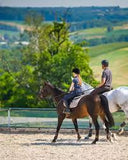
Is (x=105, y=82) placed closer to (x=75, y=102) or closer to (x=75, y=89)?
(x=75, y=89)

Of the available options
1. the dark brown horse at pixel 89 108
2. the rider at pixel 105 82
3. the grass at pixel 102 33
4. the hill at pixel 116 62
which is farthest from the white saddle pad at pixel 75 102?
the grass at pixel 102 33

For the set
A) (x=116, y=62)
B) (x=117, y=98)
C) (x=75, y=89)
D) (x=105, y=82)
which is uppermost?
(x=105, y=82)

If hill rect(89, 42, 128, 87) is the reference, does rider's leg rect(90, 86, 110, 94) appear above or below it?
above

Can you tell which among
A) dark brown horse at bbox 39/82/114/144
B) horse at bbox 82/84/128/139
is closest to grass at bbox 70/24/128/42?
horse at bbox 82/84/128/139

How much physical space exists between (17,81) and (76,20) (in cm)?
5081

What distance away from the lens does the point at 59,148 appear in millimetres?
15180

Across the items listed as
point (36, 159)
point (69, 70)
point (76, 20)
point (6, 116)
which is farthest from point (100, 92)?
point (76, 20)

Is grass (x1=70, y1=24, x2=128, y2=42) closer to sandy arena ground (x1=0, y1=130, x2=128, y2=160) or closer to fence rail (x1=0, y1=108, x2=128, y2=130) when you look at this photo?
fence rail (x1=0, y1=108, x2=128, y2=130)

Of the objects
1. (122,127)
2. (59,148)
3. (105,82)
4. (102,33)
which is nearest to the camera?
(59,148)

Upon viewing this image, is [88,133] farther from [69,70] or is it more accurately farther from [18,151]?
[69,70]

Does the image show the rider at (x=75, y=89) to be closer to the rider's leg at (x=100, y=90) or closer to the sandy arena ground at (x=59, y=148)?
the rider's leg at (x=100, y=90)

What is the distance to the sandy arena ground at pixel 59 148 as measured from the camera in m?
13.5

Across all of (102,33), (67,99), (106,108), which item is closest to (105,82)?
(106,108)

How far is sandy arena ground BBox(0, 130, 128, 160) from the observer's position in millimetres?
13523
